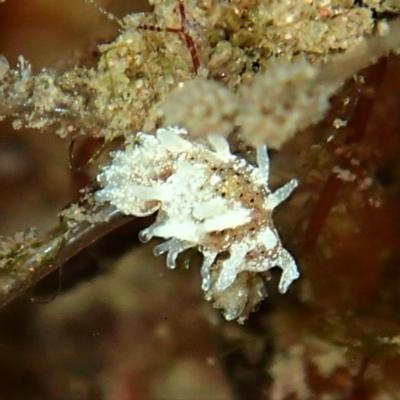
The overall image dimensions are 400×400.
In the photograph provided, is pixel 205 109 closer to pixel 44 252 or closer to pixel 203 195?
pixel 203 195

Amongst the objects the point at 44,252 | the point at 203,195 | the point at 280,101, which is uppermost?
the point at 44,252

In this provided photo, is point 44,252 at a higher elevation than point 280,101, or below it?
higher

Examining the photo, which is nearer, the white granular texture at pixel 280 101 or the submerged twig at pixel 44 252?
the white granular texture at pixel 280 101

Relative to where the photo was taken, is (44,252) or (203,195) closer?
(203,195)

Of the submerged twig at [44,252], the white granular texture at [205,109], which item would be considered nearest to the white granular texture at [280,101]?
the white granular texture at [205,109]

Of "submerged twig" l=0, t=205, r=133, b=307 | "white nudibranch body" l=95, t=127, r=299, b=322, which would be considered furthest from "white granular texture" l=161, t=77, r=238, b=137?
"submerged twig" l=0, t=205, r=133, b=307

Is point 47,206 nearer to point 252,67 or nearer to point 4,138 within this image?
point 4,138

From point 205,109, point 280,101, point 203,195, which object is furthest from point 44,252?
point 280,101

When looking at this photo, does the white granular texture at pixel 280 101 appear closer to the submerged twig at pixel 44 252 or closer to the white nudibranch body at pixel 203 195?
the white nudibranch body at pixel 203 195
